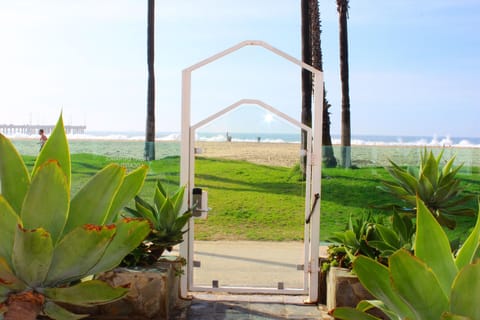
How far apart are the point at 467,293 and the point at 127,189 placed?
0.99 metres

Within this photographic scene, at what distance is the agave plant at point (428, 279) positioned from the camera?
159 centimetres

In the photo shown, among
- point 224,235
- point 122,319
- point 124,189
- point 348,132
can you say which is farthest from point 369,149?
point 124,189

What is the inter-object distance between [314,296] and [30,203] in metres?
4.75

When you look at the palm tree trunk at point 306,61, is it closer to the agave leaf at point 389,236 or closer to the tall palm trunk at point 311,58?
the tall palm trunk at point 311,58

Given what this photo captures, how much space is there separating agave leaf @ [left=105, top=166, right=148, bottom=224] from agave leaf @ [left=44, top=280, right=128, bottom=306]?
217 millimetres

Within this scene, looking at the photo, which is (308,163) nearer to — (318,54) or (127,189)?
(127,189)

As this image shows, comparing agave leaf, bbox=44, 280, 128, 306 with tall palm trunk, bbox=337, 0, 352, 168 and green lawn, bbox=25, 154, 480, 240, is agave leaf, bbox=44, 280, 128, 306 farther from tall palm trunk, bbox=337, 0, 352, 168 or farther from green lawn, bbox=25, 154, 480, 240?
tall palm trunk, bbox=337, 0, 352, 168

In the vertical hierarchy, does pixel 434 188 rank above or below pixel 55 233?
below

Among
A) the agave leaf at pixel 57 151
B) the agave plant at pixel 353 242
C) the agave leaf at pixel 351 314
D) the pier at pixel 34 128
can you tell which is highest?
the pier at pixel 34 128

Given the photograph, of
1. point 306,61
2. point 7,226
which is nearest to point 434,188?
point 7,226

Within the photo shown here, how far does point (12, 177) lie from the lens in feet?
5.89

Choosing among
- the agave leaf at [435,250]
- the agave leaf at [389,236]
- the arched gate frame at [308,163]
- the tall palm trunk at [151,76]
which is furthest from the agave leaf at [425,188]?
the tall palm trunk at [151,76]

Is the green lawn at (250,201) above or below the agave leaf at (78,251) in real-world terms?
below

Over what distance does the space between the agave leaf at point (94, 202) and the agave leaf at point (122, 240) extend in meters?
0.06
